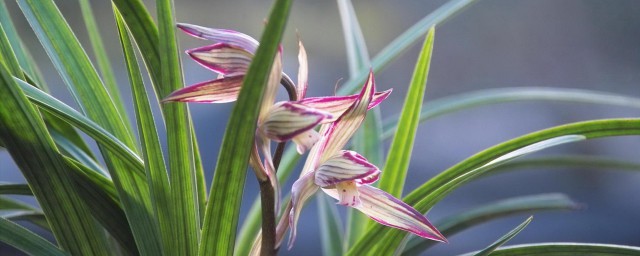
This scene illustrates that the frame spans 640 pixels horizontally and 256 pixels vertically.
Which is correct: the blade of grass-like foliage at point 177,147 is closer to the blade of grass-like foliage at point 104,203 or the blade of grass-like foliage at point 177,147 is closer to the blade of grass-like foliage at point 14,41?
the blade of grass-like foliage at point 104,203

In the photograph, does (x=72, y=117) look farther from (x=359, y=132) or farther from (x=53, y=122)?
(x=359, y=132)

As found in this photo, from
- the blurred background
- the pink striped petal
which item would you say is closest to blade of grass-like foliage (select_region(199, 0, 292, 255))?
the pink striped petal

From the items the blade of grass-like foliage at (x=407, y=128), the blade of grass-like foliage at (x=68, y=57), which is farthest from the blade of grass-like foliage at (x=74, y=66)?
the blade of grass-like foliage at (x=407, y=128)

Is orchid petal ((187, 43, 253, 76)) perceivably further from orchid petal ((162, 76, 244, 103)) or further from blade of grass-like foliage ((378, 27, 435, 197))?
blade of grass-like foliage ((378, 27, 435, 197))

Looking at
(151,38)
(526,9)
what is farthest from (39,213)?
(526,9)

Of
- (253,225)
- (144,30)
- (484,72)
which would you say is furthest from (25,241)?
(484,72)
